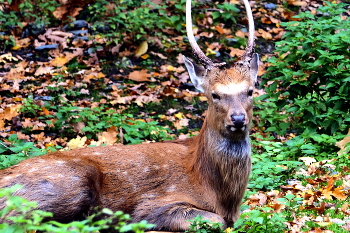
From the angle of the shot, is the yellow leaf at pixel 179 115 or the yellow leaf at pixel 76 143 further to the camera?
the yellow leaf at pixel 179 115

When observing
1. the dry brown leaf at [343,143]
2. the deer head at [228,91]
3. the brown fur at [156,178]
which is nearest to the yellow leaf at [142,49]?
the dry brown leaf at [343,143]

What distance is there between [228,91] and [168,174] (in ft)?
3.77

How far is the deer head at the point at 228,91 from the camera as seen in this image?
566cm

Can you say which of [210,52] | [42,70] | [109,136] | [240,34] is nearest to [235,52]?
[210,52]

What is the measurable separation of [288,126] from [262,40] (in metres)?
4.84

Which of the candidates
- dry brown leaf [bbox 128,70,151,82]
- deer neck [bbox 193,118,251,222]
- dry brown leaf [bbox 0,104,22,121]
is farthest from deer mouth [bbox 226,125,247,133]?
dry brown leaf [bbox 128,70,151,82]

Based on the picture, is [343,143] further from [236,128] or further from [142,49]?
[142,49]

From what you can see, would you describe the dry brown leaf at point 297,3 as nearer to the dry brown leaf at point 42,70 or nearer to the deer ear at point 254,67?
the dry brown leaf at point 42,70

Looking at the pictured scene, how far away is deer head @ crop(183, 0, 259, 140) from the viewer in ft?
18.6

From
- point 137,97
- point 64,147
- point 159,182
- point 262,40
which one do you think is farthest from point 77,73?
point 159,182

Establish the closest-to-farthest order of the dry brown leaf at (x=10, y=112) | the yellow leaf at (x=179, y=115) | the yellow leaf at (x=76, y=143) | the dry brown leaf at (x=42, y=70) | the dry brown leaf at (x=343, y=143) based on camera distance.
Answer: the dry brown leaf at (x=343, y=143)
the yellow leaf at (x=76, y=143)
the dry brown leaf at (x=10, y=112)
the yellow leaf at (x=179, y=115)
the dry brown leaf at (x=42, y=70)

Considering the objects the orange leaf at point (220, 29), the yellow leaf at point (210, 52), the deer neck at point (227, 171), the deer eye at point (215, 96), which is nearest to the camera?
the deer neck at point (227, 171)

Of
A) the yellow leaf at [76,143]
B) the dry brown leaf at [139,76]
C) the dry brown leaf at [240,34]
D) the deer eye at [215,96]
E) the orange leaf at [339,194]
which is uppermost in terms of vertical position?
the deer eye at [215,96]

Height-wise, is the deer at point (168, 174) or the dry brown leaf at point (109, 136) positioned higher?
the deer at point (168, 174)
